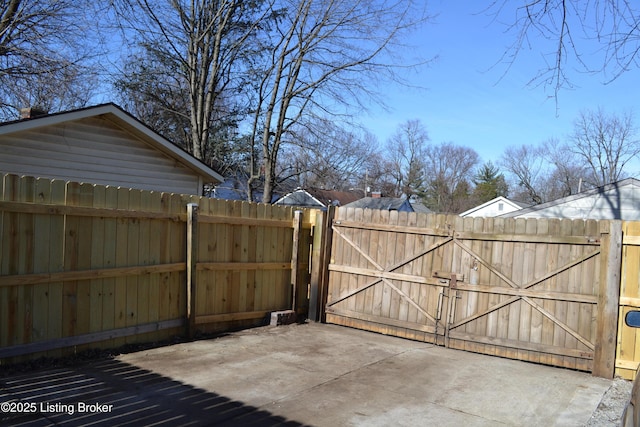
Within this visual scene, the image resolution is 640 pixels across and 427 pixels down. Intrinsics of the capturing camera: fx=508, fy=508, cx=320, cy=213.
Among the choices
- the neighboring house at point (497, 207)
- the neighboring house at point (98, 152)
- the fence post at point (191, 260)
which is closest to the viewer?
the fence post at point (191, 260)

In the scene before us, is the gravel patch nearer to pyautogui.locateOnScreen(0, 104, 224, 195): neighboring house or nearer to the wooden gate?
the wooden gate

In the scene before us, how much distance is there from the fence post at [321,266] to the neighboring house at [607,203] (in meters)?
9.90

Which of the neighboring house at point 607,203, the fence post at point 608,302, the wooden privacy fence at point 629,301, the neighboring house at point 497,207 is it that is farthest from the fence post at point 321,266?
the neighboring house at point 497,207

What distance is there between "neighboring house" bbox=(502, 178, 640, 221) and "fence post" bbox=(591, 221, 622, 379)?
9.70m

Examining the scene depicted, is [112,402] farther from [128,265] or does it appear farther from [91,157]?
[91,157]

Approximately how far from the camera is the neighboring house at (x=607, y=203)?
1469cm

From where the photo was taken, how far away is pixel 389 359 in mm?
6676

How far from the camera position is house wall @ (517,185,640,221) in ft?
48.1

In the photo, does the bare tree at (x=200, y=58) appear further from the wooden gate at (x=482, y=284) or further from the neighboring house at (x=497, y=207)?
the neighboring house at (x=497, y=207)

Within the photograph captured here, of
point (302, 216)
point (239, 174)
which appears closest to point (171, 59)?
point (239, 174)

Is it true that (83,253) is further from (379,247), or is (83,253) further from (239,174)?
(239,174)

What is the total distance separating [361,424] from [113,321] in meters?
3.38

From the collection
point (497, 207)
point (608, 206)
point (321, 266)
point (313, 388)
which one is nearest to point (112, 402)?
point (313, 388)

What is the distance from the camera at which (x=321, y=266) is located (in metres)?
8.87
